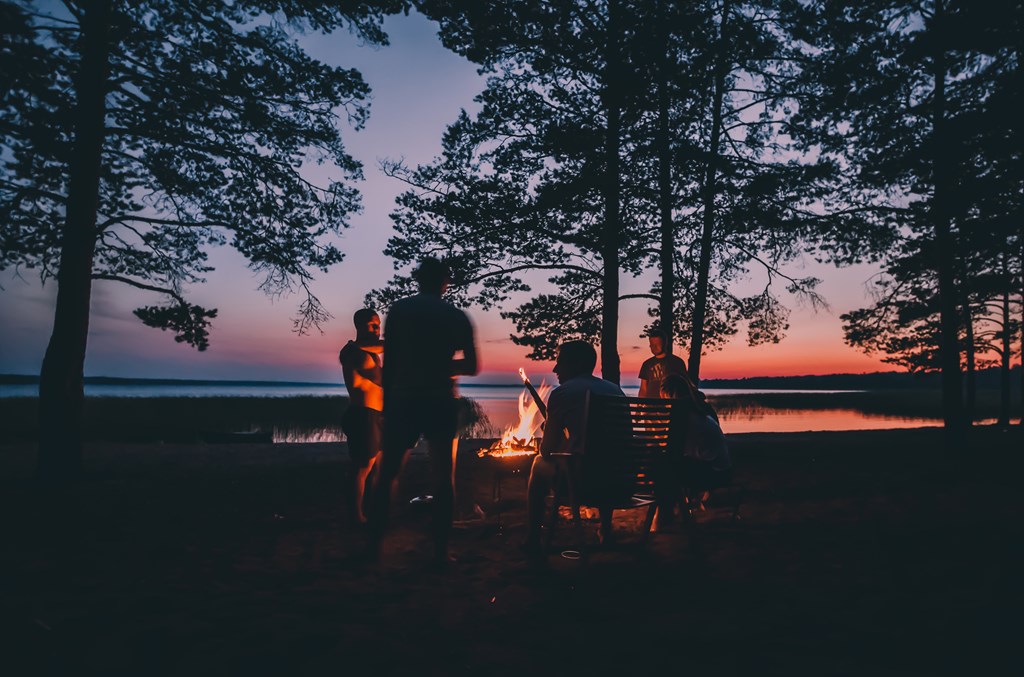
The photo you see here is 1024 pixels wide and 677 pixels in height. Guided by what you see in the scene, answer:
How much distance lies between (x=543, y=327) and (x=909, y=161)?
7.53 m

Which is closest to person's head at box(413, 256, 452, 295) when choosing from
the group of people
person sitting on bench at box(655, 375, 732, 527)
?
the group of people

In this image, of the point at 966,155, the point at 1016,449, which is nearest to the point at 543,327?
the point at 966,155

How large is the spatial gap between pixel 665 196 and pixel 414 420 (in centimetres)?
828

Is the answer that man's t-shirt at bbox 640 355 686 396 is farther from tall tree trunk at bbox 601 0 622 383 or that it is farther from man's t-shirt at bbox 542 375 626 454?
tall tree trunk at bbox 601 0 622 383

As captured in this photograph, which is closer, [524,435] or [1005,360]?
[524,435]

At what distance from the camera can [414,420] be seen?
391 centimetres

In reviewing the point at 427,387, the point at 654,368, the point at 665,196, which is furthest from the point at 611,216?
the point at 427,387

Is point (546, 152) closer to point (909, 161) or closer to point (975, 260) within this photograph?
point (909, 161)

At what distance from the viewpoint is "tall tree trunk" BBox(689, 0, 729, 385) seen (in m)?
10.5

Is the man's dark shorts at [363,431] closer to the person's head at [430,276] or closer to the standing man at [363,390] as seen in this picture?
the standing man at [363,390]

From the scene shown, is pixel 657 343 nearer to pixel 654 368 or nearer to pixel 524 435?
pixel 654 368

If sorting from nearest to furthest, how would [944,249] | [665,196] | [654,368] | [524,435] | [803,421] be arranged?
[524,435], [654,368], [665,196], [944,249], [803,421]

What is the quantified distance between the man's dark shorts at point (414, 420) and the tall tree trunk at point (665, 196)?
6578 millimetres

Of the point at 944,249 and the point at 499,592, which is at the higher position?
the point at 944,249
